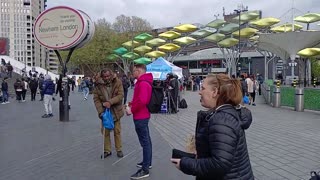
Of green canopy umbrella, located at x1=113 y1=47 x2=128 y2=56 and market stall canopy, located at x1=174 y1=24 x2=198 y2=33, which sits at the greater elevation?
market stall canopy, located at x1=174 y1=24 x2=198 y2=33

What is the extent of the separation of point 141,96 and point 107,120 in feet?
4.33

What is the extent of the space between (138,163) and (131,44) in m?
62.2

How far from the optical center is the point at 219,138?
7.63 ft

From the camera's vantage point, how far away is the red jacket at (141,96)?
5.77 m

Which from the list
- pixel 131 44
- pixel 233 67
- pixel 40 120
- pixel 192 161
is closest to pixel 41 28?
pixel 40 120

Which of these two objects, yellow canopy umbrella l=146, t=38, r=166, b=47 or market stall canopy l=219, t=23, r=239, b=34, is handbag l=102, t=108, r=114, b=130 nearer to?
market stall canopy l=219, t=23, r=239, b=34

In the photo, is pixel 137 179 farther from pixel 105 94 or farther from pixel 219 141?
pixel 219 141

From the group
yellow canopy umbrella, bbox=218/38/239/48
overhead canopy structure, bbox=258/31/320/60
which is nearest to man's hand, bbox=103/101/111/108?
overhead canopy structure, bbox=258/31/320/60

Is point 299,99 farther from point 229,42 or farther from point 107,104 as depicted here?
point 229,42

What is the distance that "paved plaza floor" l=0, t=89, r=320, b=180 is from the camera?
19.9ft

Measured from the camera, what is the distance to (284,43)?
3209 centimetres

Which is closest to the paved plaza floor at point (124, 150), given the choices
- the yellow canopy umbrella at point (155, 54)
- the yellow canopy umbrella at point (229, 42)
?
the yellow canopy umbrella at point (229, 42)

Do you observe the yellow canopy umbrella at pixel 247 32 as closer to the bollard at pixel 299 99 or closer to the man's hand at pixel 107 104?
the bollard at pixel 299 99

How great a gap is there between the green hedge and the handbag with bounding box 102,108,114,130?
36.4 ft
